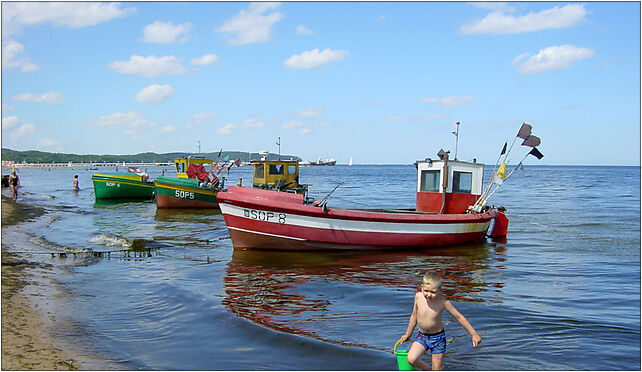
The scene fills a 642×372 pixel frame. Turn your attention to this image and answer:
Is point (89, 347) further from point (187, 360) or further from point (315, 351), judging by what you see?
point (315, 351)

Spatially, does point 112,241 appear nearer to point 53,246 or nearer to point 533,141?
point 53,246

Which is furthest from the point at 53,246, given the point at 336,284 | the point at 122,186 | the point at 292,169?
the point at 122,186

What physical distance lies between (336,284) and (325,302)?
4.56 ft

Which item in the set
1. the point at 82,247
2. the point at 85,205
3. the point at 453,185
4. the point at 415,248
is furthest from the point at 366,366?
the point at 85,205

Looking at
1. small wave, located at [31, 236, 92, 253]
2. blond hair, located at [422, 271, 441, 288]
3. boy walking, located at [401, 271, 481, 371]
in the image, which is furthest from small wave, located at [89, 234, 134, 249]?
blond hair, located at [422, 271, 441, 288]

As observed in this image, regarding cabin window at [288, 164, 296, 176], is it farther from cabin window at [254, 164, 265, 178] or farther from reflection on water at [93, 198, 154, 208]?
reflection on water at [93, 198, 154, 208]

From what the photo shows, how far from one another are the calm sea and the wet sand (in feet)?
1.08

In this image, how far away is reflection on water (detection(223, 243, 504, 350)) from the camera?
8.51 meters

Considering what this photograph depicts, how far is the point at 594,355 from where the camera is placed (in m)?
7.23

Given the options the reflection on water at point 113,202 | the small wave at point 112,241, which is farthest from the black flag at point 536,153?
the reflection on water at point 113,202

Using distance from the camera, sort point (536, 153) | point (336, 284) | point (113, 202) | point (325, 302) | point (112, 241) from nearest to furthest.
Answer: point (325, 302), point (336, 284), point (536, 153), point (112, 241), point (113, 202)

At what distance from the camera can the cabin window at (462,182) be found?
51.5 feet

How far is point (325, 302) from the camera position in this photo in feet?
31.6

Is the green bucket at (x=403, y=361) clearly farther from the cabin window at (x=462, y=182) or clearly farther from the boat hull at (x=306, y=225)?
the cabin window at (x=462, y=182)
